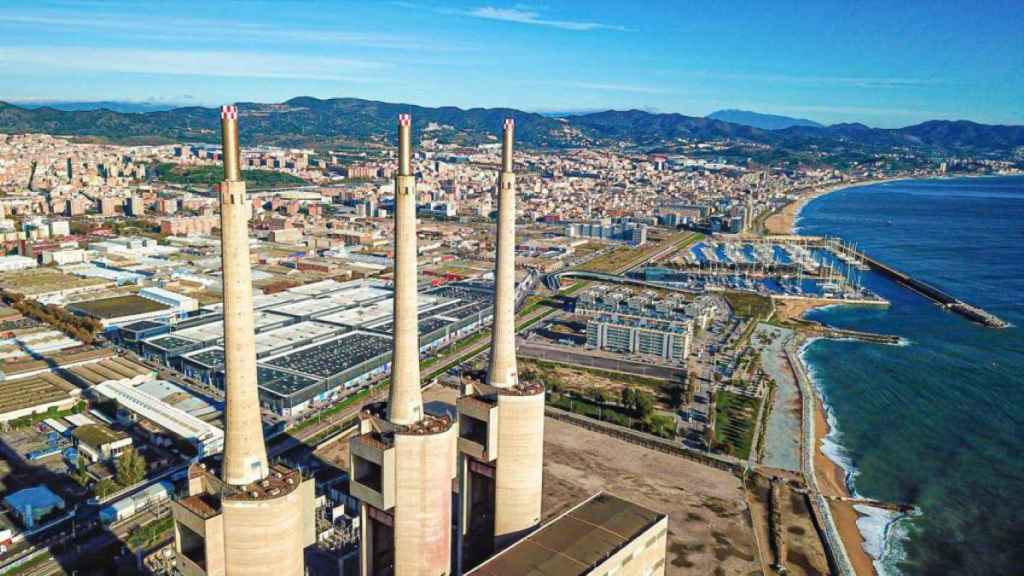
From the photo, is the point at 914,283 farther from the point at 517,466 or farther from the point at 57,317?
the point at 57,317

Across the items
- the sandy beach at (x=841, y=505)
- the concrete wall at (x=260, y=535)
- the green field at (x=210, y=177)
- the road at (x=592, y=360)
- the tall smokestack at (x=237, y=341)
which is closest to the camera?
the concrete wall at (x=260, y=535)

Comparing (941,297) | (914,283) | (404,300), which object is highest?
(404,300)

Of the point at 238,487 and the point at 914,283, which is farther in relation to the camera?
the point at 914,283

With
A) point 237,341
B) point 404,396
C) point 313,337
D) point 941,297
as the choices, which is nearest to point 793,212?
point 941,297

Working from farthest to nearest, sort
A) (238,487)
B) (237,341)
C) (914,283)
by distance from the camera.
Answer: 1. (914,283)
2. (237,341)
3. (238,487)

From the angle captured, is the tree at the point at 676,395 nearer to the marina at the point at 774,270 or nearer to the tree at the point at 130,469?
the tree at the point at 130,469

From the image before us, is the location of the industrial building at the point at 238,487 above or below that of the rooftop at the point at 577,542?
above

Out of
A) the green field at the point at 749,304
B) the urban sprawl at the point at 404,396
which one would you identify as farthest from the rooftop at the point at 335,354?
the green field at the point at 749,304

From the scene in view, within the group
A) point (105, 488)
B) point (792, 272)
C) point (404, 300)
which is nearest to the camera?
point (404, 300)
